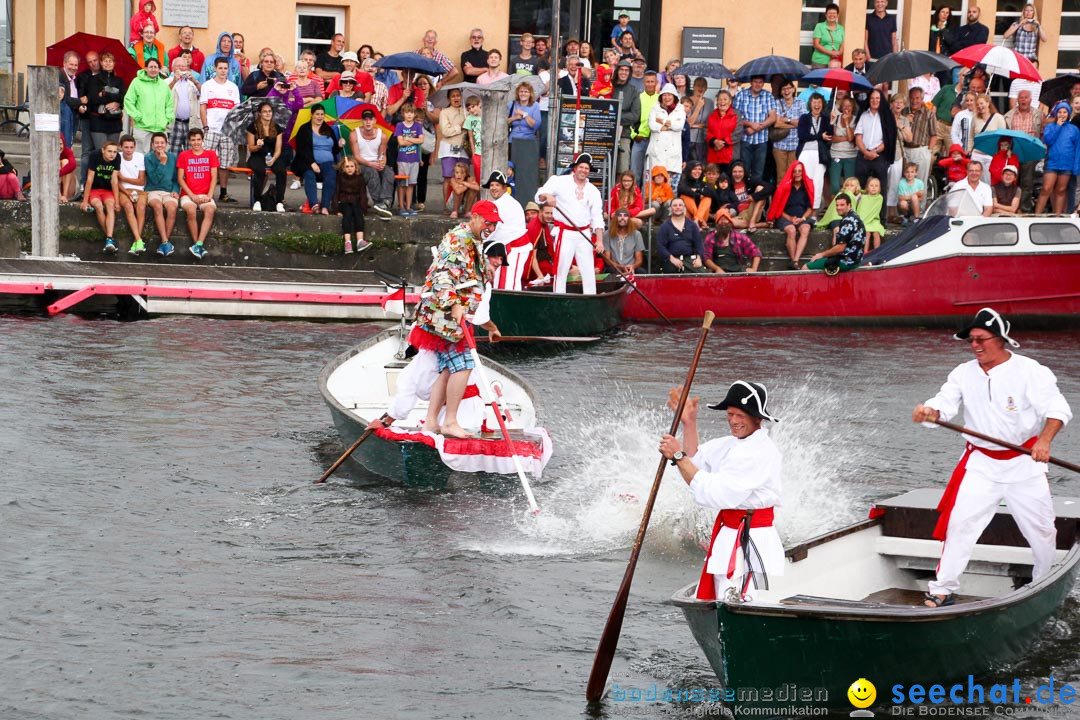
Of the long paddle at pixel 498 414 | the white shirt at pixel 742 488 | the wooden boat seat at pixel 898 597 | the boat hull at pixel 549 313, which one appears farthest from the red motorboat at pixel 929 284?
the white shirt at pixel 742 488

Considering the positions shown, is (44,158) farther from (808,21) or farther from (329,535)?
(808,21)

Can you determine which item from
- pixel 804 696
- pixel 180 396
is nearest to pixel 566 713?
pixel 804 696

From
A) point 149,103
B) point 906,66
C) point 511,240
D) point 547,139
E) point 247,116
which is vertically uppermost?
point 906,66

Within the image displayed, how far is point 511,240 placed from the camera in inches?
807

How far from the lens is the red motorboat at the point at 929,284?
22.2 meters

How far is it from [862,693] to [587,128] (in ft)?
50.7

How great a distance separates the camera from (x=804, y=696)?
8211 millimetres

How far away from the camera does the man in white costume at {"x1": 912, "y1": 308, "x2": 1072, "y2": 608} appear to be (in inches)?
362

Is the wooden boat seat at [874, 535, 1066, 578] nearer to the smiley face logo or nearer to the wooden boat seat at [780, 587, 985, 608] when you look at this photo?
the wooden boat seat at [780, 587, 985, 608]

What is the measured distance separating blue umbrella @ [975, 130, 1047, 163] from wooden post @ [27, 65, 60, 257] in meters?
13.2

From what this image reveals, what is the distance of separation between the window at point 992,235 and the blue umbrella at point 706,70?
4883mm

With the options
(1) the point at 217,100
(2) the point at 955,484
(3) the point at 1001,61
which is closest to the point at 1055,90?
(3) the point at 1001,61

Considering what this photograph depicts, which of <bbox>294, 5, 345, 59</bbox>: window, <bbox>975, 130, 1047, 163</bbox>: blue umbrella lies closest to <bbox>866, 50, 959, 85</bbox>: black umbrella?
<bbox>975, 130, 1047, 163</bbox>: blue umbrella

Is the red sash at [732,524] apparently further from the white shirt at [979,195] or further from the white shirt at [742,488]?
the white shirt at [979,195]
